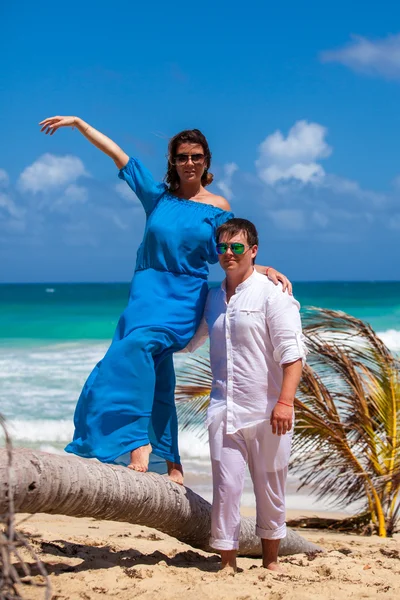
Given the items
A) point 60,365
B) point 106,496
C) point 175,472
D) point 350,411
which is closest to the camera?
point 106,496

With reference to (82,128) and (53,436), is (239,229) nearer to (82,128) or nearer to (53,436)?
(82,128)

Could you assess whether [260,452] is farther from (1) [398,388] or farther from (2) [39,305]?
(2) [39,305]

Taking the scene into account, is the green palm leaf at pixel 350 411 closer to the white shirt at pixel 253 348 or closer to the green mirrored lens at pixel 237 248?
the white shirt at pixel 253 348

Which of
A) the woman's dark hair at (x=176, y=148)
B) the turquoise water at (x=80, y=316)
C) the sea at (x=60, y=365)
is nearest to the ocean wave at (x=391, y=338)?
the sea at (x=60, y=365)

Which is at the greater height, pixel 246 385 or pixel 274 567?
pixel 246 385

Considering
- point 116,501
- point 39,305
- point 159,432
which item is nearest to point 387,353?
point 159,432

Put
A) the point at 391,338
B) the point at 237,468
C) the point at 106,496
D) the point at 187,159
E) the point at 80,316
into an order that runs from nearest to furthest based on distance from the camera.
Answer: the point at 106,496, the point at 237,468, the point at 187,159, the point at 391,338, the point at 80,316

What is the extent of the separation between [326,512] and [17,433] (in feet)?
19.1

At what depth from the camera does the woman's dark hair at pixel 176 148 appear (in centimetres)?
473

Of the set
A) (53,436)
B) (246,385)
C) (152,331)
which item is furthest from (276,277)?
(53,436)

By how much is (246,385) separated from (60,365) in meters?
17.0

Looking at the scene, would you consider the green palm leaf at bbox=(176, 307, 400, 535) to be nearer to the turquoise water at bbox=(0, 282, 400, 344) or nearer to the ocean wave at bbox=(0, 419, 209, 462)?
the ocean wave at bbox=(0, 419, 209, 462)

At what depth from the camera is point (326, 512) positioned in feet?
26.8

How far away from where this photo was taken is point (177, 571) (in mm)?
4375
